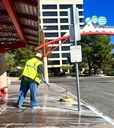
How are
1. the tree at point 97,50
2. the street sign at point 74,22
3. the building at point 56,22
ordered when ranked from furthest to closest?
the building at point 56,22 < the tree at point 97,50 < the street sign at point 74,22

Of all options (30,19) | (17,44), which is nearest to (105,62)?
(17,44)

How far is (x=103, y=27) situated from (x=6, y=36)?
25068 millimetres

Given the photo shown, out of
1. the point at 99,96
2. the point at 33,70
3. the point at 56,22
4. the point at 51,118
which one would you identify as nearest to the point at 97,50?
the point at 56,22

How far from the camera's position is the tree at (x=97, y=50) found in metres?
83.7

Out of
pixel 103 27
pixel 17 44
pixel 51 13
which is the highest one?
pixel 51 13

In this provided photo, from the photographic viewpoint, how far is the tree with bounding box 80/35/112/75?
83688mm

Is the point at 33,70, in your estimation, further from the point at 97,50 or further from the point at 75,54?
the point at 97,50

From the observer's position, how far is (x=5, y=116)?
9555mm

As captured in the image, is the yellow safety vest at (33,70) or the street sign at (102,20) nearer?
the yellow safety vest at (33,70)

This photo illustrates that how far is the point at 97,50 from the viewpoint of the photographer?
84938 mm

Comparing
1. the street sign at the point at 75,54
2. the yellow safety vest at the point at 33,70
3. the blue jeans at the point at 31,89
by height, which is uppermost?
the street sign at the point at 75,54

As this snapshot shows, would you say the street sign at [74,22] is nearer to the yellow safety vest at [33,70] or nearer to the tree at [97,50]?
the yellow safety vest at [33,70]

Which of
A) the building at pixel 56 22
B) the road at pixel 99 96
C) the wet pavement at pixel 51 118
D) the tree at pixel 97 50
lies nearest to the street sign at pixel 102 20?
the road at pixel 99 96

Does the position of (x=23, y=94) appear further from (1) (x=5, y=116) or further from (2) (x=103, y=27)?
(2) (x=103, y=27)
